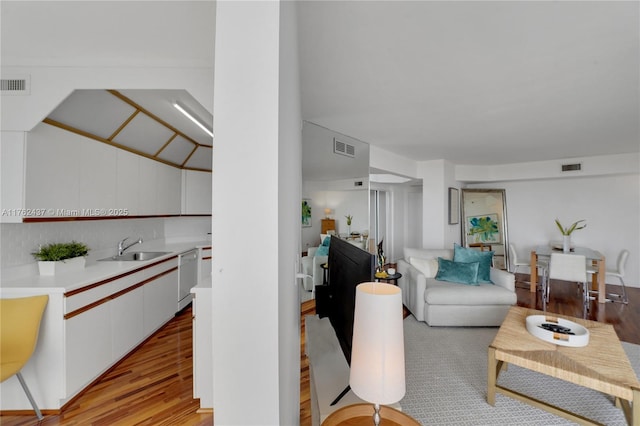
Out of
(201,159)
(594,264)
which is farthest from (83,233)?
(594,264)

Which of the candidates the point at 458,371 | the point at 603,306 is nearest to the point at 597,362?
the point at 458,371

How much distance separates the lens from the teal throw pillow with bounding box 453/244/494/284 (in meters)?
3.49

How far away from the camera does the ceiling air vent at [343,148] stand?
10.5ft

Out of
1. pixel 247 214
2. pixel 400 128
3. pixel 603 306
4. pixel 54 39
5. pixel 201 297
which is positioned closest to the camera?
pixel 247 214

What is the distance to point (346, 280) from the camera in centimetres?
139

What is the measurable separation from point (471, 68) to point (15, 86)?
3266mm

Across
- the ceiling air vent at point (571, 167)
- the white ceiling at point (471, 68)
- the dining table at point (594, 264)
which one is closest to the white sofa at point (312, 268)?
the white ceiling at point (471, 68)

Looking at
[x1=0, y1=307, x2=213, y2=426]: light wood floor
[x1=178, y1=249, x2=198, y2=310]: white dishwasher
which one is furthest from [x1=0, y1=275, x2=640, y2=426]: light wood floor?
[x1=178, y1=249, x2=198, y2=310]: white dishwasher

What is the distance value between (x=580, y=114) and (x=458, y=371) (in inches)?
111

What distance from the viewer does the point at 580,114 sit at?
2631 millimetres

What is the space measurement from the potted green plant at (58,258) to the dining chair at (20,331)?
1.39ft

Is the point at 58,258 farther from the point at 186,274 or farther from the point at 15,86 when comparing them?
the point at 186,274

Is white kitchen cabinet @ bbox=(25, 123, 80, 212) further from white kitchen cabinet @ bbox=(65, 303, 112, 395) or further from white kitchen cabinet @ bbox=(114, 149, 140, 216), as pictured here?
white kitchen cabinet @ bbox=(65, 303, 112, 395)

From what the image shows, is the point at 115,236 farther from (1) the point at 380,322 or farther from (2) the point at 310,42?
(1) the point at 380,322
